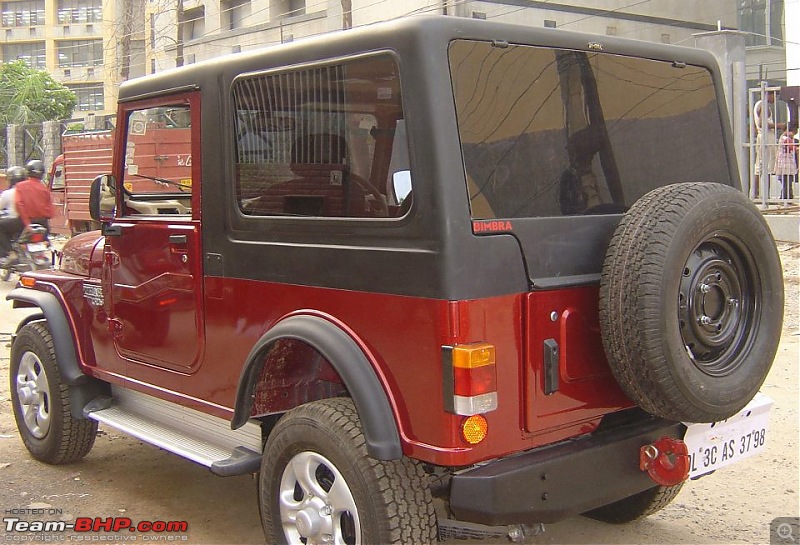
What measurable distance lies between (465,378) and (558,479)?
53cm

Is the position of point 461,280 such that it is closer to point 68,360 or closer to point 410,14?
point 68,360

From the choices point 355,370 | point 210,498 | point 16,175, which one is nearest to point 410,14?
point 16,175

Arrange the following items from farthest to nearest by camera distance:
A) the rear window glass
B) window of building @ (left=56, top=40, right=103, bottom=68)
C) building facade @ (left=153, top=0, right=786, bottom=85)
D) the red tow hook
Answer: window of building @ (left=56, top=40, right=103, bottom=68) → building facade @ (left=153, top=0, right=786, bottom=85) → the red tow hook → the rear window glass

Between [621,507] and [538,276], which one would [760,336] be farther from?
[621,507]

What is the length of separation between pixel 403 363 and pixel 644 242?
0.90 meters

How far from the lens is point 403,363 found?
9.37 feet

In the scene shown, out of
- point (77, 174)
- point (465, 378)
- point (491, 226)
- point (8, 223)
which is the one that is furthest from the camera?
point (77, 174)

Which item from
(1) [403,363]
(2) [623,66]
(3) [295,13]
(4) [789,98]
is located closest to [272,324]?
(1) [403,363]

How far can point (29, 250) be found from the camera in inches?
491

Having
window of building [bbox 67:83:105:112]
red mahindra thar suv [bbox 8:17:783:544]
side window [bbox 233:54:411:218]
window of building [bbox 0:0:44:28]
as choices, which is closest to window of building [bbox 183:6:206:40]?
window of building [bbox 67:83:105:112]

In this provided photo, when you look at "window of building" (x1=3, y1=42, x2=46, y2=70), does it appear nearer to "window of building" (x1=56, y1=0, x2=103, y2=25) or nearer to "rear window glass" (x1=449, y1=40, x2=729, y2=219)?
"window of building" (x1=56, y1=0, x2=103, y2=25)

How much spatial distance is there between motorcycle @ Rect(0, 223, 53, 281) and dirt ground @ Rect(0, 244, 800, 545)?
7.66 meters

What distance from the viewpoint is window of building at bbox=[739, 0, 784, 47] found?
2688 cm

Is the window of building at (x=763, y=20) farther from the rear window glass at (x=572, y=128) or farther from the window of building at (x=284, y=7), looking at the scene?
the rear window glass at (x=572, y=128)
